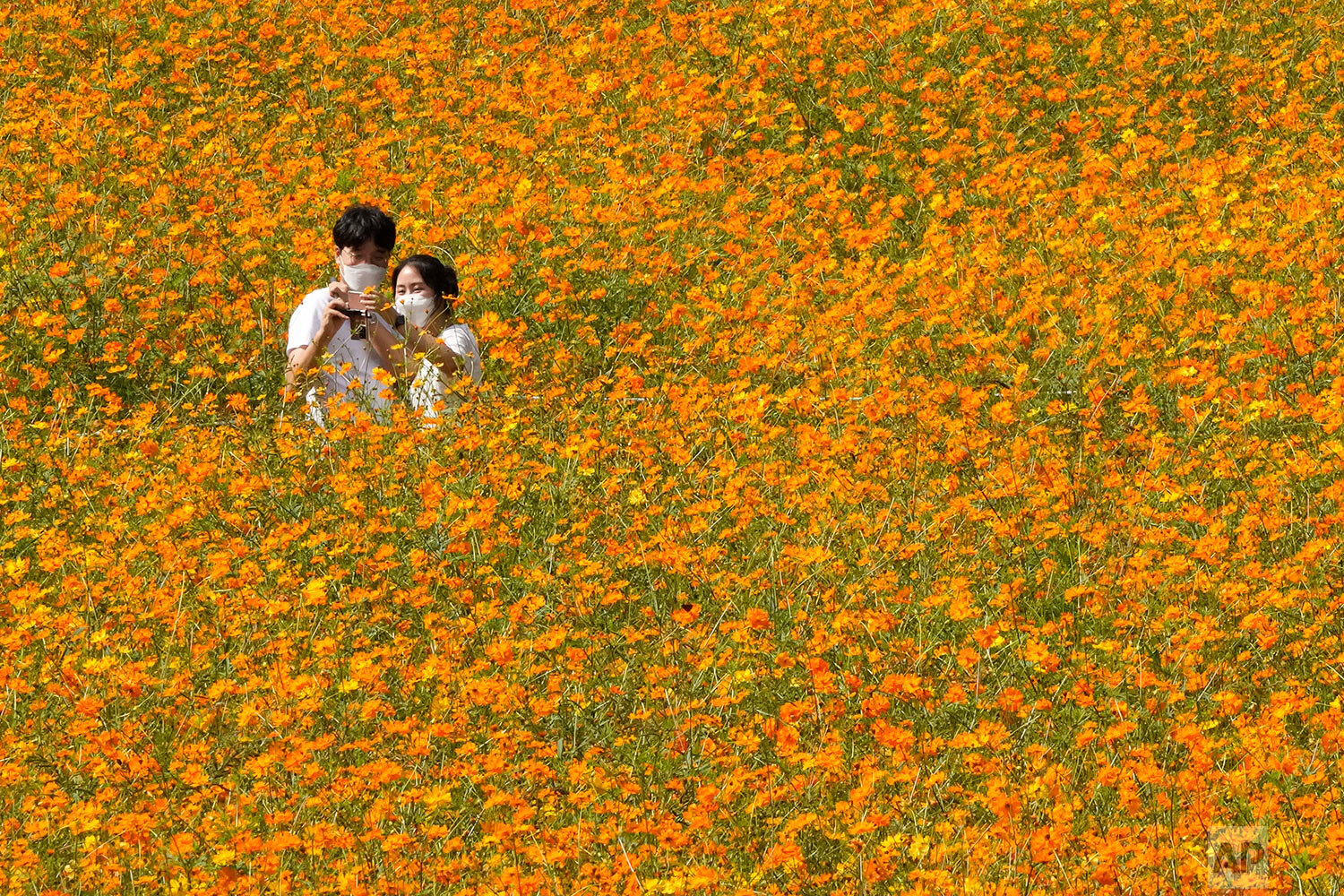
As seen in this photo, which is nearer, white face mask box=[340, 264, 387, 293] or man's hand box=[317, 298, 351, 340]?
man's hand box=[317, 298, 351, 340]

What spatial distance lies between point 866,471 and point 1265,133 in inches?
130

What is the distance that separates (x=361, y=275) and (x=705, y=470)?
159cm

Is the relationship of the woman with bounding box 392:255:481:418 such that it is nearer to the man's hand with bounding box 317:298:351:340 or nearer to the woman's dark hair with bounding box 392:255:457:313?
the woman's dark hair with bounding box 392:255:457:313

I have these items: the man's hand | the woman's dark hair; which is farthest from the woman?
the man's hand

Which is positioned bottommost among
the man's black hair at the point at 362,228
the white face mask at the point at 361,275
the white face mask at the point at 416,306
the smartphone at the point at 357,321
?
the white face mask at the point at 416,306

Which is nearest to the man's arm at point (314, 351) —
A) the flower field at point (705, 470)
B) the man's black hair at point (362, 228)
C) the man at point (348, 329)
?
the man at point (348, 329)

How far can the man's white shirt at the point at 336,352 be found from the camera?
5.19m

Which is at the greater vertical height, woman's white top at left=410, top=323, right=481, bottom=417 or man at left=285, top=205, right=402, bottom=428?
man at left=285, top=205, right=402, bottom=428

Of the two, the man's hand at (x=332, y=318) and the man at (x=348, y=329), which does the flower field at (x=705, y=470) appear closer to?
the man at (x=348, y=329)

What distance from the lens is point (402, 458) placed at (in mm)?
4602

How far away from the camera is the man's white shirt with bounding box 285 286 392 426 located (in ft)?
17.0

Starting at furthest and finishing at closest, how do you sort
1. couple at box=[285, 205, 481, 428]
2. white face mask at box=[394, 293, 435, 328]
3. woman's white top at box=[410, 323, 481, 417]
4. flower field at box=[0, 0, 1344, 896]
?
white face mask at box=[394, 293, 435, 328] < couple at box=[285, 205, 481, 428] < woman's white top at box=[410, 323, 481, 417] < flower field at box=[0, 0, 1344, 896]

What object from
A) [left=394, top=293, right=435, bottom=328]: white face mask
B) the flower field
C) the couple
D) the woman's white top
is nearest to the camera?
the flower field

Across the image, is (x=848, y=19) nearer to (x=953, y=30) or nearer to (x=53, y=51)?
(x=953, y=30)
